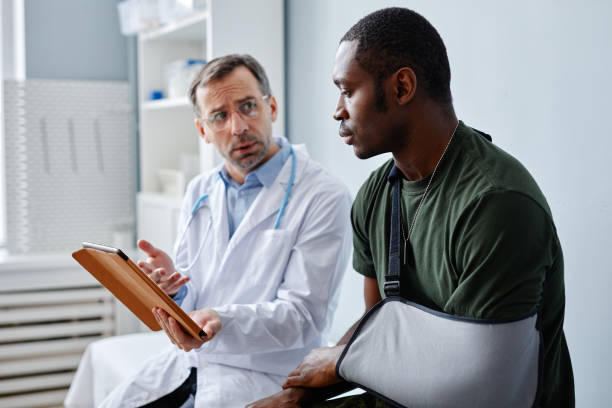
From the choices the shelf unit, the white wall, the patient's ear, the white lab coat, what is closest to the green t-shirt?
the patient's ear

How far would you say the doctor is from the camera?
1.45 metres

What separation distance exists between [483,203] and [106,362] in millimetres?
1518

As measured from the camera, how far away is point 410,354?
104cm

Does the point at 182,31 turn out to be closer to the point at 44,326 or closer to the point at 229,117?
the point at 229,117

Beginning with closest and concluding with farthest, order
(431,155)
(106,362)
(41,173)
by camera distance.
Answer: (431,155)
(106,362)
(41,173)

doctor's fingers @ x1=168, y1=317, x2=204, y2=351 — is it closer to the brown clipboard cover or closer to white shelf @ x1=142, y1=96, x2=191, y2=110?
the brown clipboard cover

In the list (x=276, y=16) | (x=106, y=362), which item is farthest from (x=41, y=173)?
(x=276, y=16)

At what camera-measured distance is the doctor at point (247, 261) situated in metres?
1.45

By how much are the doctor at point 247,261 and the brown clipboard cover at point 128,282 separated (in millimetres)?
99

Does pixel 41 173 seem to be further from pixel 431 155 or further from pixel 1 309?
pixel 431 155

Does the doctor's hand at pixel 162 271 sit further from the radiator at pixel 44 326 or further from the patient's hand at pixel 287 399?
the radiator at pixel 44 326

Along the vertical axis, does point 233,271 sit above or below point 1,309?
above

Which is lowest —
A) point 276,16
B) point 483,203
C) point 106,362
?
point 106,362

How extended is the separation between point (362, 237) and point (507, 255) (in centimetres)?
41
